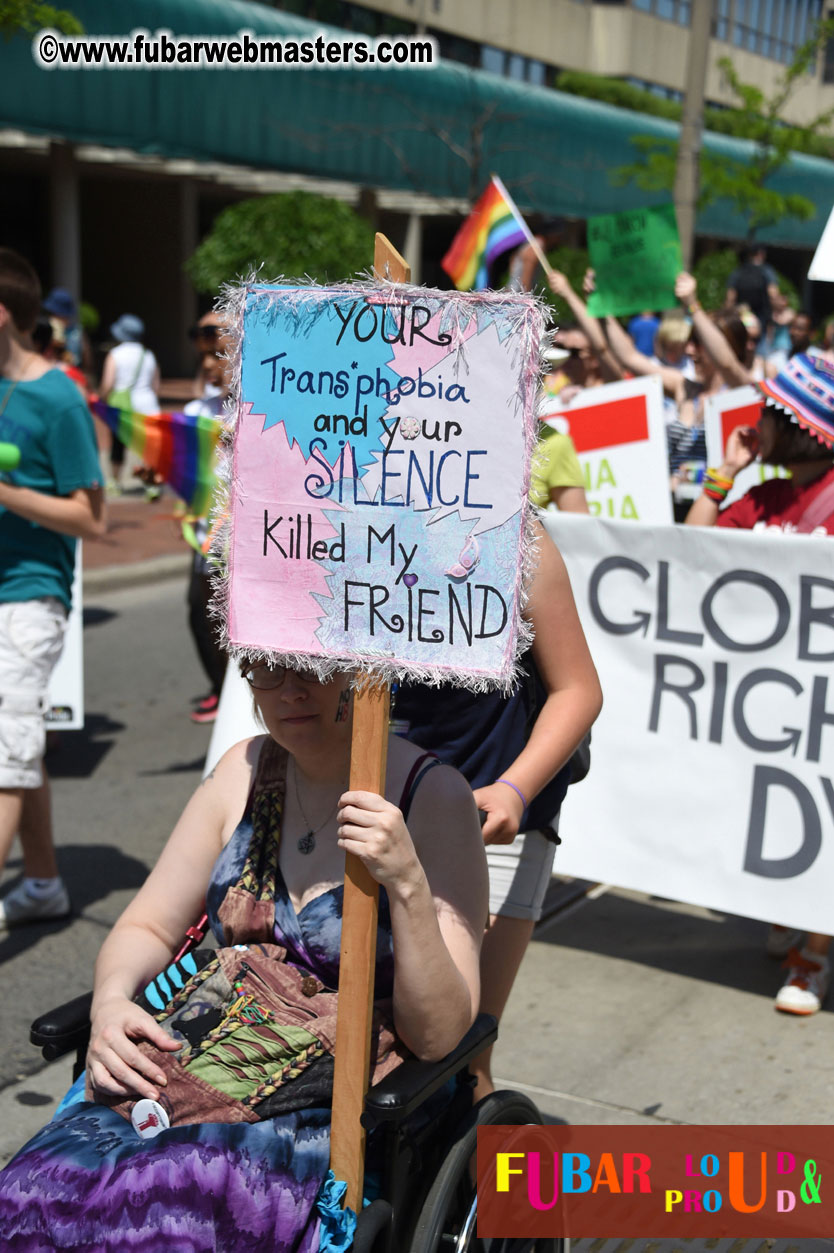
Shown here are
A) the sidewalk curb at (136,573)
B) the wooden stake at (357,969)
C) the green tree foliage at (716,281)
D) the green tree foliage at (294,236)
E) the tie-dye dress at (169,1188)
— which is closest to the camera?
the tie-dye dress at (169,1188)

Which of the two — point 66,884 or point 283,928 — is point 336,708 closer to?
point 283,928

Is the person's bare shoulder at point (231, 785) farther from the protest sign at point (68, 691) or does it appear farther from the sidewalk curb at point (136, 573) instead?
the sidewalk curb at point (136, 573)

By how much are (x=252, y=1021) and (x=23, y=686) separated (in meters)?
2.09

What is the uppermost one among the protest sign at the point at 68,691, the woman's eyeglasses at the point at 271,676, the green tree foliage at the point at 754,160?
the green tree foliage at the point at 754,160

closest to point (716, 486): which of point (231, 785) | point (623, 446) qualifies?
point (623, 446)

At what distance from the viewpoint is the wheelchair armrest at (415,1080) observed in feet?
6.55

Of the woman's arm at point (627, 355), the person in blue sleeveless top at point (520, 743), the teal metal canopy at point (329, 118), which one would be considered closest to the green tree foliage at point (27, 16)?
the woman's arm at point (627, 355)

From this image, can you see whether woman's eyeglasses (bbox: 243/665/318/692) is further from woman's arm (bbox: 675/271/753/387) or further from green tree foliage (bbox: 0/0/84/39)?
green tree foliage (bbox: 0/0/84/39)

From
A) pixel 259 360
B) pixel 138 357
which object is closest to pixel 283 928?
pixel 259 360

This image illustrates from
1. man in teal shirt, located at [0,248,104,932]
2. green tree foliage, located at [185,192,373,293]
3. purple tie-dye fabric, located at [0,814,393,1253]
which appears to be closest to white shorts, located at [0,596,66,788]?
man in teal shirt, located at [0,248,104,932]

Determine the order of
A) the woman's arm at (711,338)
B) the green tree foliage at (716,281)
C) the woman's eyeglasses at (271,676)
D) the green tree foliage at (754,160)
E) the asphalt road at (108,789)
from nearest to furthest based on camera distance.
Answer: the woman's eyeglasses at (271,676) → the asphalt road at (108,789) → the woman's arm at (711,338) → the green tree foliage at (754,160) → the green tree foliage at (716,281)

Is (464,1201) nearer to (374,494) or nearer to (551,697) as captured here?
(551,697)

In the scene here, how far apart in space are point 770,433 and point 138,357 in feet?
30.5

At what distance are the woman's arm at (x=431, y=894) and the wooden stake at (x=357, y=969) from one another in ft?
0.11
